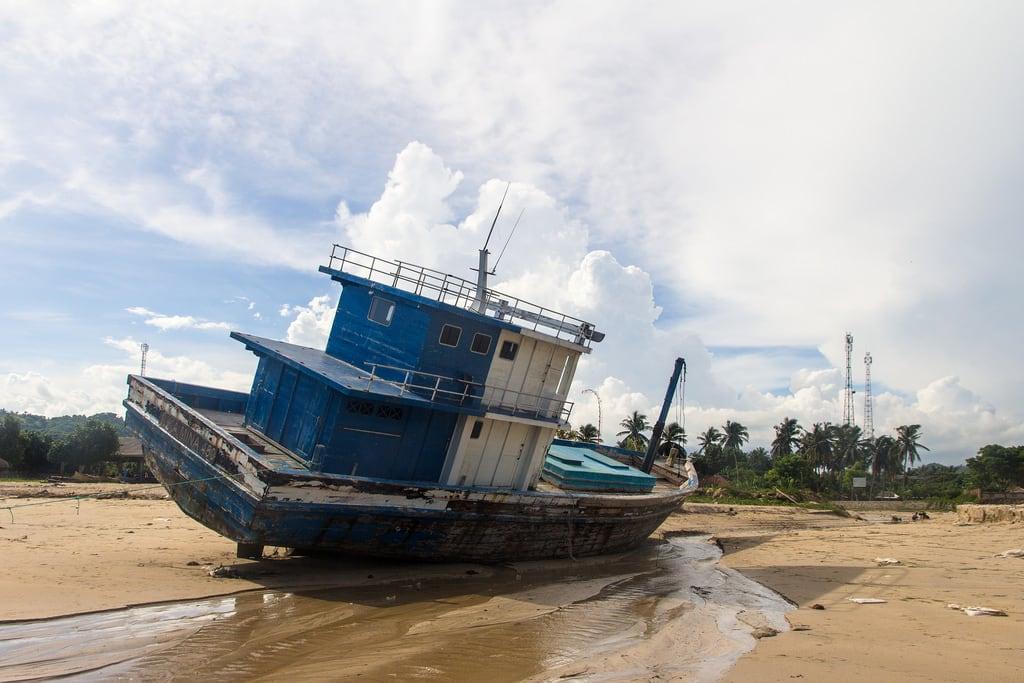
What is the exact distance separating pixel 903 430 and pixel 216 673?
269 ft

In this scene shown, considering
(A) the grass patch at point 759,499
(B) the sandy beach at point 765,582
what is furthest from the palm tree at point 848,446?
(B) the sandy beach at point 765,582

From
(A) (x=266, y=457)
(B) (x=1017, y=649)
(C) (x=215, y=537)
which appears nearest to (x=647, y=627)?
(B) (x=1017, y=649)

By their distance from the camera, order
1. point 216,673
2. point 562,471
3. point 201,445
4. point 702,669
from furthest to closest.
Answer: point 562,471 < point 201,445 < point 702,669 < point 216,673

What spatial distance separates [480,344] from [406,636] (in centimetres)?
662

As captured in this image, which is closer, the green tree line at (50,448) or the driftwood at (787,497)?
the green tree line at (50,448)

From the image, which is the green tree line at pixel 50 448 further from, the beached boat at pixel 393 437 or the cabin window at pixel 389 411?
the cabin window at pixel 389 411

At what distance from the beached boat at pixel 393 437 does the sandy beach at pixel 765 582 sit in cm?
99

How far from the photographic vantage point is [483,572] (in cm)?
1362

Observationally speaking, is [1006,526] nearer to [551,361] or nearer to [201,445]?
[551,361]

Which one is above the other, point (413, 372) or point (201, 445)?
point (413, 372)

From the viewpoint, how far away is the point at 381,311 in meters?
14.5

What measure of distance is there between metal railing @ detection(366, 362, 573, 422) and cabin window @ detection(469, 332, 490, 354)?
0.75 meters

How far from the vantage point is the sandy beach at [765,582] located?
838 centimetres

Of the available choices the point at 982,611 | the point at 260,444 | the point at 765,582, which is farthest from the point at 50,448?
the point at 982,611
